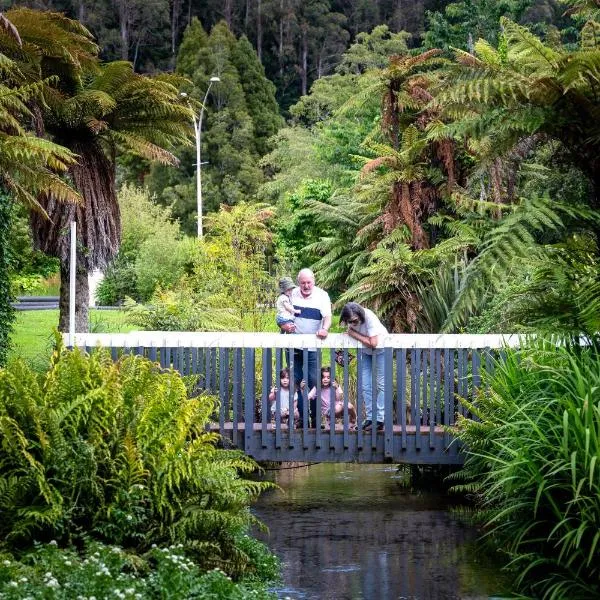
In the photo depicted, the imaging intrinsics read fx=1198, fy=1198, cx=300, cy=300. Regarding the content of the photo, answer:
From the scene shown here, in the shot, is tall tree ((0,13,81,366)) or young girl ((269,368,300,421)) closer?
tall tree ((0,13,81,366))

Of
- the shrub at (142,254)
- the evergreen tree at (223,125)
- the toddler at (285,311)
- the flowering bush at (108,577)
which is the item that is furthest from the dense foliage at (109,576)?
the evergreen tree at (223,125)

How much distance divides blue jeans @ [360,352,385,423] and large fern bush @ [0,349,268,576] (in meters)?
3.59

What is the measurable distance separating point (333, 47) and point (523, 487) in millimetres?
75537

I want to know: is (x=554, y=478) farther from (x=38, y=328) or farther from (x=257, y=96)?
(x=257, y=96)

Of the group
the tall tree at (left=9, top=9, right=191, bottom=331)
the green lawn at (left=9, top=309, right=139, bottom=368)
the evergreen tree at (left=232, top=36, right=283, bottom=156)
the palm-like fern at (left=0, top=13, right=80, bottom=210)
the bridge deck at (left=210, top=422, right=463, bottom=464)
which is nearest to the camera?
the bridge deck at (left=210, top=422, right=463, bottom=464)

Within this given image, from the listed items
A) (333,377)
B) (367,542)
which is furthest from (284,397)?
(367,542)

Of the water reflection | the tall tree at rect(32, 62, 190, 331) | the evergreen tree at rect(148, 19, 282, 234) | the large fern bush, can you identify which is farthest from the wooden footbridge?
the evergreen tree at rect(148, 19, 282, 234)

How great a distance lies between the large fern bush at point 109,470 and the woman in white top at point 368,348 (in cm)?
360

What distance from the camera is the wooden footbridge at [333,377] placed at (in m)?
11.8

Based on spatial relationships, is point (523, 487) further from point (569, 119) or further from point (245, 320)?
point (245, 320)

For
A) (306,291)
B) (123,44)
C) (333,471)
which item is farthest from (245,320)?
(123,44)

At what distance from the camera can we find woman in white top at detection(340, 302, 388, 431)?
39.3 feet

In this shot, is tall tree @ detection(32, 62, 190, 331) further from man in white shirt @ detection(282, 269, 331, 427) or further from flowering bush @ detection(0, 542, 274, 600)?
flowering bush @ detection(0, 542, 274, 600)

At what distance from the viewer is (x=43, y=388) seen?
849 centimetres
